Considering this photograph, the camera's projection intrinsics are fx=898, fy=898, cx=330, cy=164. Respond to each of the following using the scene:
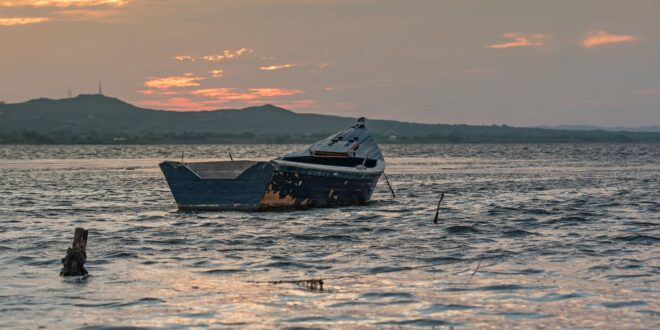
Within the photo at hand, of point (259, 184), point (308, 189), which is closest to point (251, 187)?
point (259, 184)

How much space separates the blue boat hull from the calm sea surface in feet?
1.93

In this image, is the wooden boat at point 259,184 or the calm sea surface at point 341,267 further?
the wooden boat at point 259,184

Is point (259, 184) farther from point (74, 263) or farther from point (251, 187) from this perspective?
point (74, 263)

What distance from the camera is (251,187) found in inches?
1236

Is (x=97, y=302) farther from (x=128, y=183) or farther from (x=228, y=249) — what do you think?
(x=128, y=183)

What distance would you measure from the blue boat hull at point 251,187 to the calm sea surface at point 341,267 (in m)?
0.59

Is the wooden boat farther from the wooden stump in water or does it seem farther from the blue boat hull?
the wooden stump in water

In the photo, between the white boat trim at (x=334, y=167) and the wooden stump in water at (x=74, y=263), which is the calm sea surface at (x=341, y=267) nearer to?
the wooden stump in water at (x=74, y=263)

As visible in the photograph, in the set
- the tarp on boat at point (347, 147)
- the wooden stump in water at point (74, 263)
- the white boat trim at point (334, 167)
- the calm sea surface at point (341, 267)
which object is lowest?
the calm sea surface at point (341, 267)

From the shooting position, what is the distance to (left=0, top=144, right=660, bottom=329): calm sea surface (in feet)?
45.8

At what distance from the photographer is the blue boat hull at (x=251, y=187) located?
31250 millimetres

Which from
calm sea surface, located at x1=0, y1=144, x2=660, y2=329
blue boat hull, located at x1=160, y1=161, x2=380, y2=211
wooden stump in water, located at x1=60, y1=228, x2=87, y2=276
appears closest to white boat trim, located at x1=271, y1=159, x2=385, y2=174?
blue boat hull, located at x1=160, y1=161, x2=380, y2=211

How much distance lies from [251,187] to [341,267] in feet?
42.6

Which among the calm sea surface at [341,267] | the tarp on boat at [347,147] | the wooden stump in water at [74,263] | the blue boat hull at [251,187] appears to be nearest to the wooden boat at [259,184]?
the blue boat hull at [251,187]
